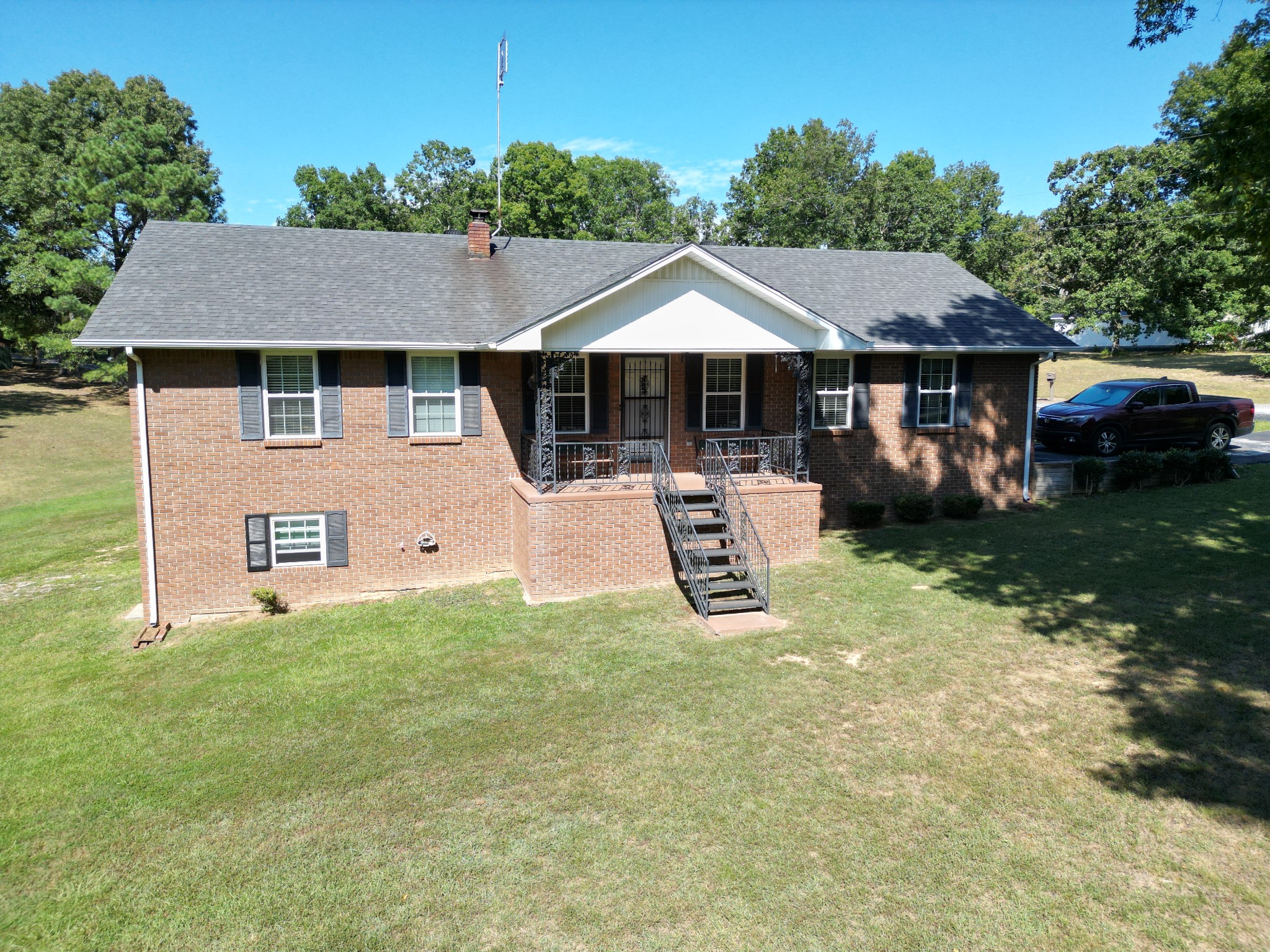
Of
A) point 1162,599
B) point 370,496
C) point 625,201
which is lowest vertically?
point 1162,599

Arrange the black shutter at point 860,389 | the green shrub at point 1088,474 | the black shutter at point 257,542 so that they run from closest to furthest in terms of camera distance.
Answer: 1. the black shutter at point 257,542
2. the black shutter at point 860,389
3. the green shrub at point 1088,474

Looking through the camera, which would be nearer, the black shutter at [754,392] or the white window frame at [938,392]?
the black shutter at [754,392]

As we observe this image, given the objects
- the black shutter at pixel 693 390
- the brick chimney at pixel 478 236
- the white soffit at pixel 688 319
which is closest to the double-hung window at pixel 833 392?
the white soffit at pixel 688 319

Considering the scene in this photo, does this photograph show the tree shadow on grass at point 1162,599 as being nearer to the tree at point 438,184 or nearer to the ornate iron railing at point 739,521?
the ornate iron railing at point 739,521

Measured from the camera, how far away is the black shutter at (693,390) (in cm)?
1469

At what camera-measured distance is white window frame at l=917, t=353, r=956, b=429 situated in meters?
15.8

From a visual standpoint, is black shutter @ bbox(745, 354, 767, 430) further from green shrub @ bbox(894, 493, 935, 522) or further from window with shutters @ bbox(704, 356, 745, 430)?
green shrub @ bbox(894, 493, 935, 522)

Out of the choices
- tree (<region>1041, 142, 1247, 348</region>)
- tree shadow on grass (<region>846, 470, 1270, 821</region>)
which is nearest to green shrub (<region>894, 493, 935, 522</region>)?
tree shadow on grass (<region>846, 470, 1270, 821</region>)

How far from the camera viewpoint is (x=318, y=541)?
43.8 feet

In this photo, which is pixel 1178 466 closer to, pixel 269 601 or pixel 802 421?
pixel 802 421

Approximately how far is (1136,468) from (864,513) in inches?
265

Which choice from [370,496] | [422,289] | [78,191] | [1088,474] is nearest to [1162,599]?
[1088,474]

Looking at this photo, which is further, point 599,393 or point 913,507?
point 913,507

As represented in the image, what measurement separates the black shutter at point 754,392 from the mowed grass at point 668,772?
3.70 m
